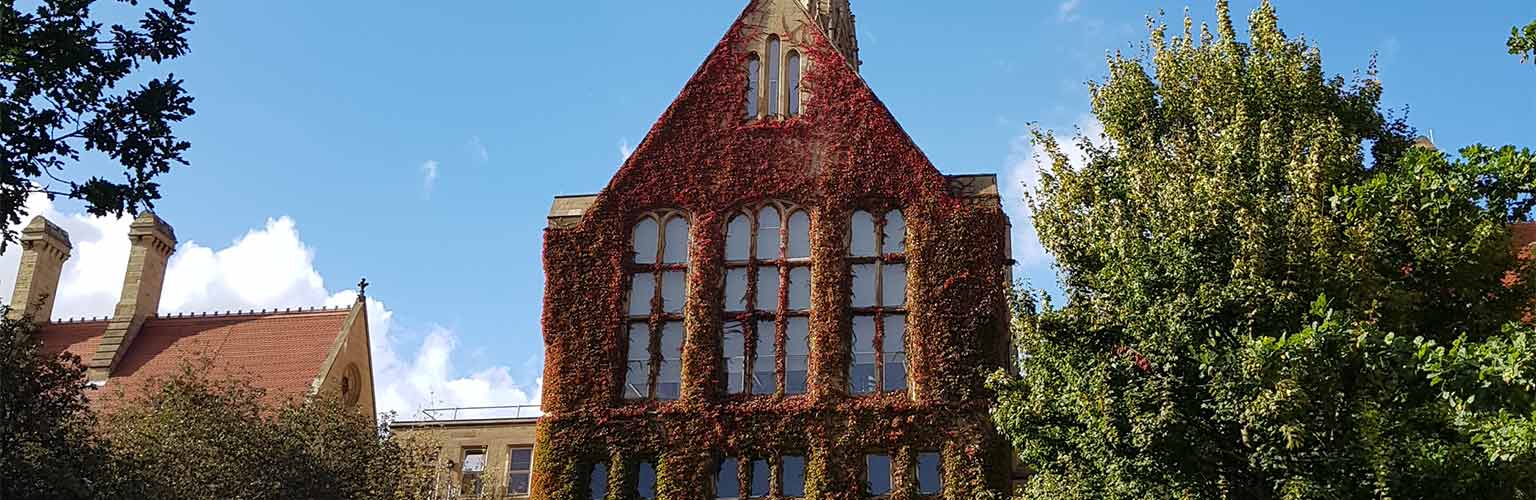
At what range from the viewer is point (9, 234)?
17406 mm

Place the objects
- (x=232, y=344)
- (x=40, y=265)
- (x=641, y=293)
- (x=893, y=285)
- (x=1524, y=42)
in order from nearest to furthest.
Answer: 1. (x=1524, y=42)
2. (x=893, y=285)
3. (x=641, y=293)
4. (x=232, y=344)
5. (x=40, y=265)

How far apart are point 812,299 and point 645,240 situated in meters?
4.76

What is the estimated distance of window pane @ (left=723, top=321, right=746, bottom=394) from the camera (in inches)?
1353

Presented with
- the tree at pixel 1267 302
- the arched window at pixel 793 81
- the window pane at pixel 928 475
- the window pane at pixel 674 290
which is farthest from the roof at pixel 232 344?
the tree at pixel 1267 302

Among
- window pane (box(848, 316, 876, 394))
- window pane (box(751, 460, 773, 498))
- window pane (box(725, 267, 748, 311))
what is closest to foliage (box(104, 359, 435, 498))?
window pane (box(751, 460, 773, 498))

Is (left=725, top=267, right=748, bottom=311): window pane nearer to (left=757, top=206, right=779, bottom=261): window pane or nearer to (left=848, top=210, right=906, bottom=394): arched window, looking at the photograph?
(left=757, top=206, right=779, bottom=261): window pane

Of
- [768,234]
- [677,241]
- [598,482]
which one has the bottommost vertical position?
[598,482]

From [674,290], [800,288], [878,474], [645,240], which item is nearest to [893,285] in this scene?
[800,288]

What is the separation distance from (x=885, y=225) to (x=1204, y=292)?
39.6 ft

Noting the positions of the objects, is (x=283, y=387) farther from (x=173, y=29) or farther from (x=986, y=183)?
(x=173, y=29)

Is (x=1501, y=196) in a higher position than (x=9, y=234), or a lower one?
higher

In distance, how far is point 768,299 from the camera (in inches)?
1391

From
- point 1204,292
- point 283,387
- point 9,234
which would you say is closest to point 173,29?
point 9,234

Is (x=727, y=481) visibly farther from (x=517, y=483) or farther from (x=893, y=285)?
(x=517, y=483)
